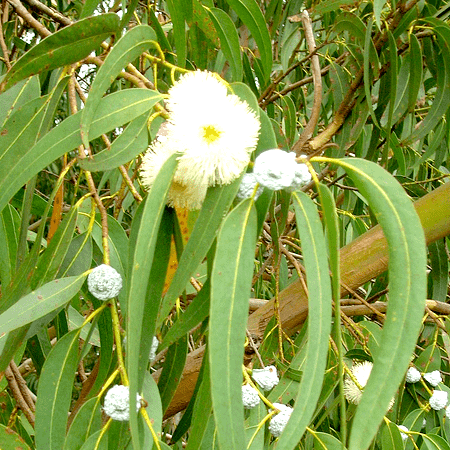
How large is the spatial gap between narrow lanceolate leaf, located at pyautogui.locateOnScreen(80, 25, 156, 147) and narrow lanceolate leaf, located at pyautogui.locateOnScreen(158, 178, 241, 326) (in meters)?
0.12

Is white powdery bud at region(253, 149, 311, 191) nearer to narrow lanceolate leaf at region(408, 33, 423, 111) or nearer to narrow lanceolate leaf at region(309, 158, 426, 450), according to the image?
narrow lanceolate leaf at region(309, 158, 426, 450)

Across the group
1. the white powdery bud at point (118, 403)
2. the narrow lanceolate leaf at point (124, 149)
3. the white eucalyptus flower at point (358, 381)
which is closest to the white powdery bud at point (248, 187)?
the narrow lanceolate leaf at point (124, 149)

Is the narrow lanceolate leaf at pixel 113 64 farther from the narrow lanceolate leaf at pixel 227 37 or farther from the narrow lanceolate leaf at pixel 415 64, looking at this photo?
the narrow lanceolate leaf at pixel 415 64

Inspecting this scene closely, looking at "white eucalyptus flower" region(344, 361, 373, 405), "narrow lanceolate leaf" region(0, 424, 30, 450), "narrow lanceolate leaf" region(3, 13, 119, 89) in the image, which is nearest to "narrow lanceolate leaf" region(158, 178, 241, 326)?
"narrow lanceolate leaf" region(3, 13, 119, 89)

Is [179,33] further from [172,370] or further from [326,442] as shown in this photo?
[326,442]

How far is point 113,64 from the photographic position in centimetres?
51

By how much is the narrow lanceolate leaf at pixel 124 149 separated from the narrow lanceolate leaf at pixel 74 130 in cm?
2

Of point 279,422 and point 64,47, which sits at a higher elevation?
point 64,47

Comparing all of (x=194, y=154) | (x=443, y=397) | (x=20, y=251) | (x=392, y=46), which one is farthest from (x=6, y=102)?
(x=443, y=397)

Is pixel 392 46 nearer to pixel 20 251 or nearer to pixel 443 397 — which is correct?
pixel 443 397

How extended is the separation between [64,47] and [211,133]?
18cm

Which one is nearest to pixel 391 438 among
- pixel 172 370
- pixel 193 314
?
pixel 172 370

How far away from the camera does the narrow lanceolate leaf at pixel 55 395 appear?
0.62 metres

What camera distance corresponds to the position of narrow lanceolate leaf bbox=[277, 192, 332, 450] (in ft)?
1.35
